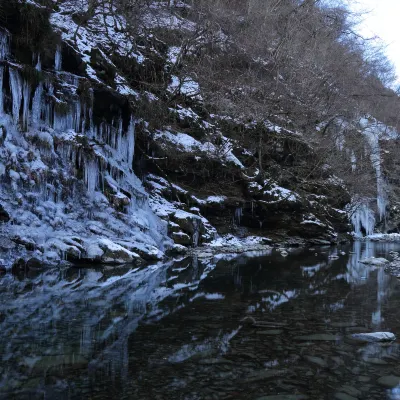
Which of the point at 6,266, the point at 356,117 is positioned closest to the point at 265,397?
the point at 6,266

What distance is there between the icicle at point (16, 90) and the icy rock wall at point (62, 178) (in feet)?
0.08

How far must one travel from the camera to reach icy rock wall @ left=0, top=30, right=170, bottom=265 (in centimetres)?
888

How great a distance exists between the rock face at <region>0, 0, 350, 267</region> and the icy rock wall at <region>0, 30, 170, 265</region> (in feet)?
0.11

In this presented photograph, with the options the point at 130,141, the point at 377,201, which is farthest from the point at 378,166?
the point at 130,141

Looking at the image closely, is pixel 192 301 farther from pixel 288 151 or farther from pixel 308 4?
pixel 288 151

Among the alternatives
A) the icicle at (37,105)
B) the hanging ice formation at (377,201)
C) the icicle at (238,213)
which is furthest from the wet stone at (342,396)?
the hanging ice formation at (377,201)

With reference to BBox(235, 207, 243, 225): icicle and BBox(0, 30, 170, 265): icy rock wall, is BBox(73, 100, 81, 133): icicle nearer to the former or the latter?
BBox(0, 30, 170, 265): icy rock wall

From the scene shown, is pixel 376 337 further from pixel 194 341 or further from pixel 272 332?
pixel 194 341

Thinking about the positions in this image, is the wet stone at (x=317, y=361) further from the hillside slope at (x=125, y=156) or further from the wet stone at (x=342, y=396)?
the hillside slope at (x=125, y=156)

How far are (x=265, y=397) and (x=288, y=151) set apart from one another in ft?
63.6

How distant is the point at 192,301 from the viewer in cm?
512

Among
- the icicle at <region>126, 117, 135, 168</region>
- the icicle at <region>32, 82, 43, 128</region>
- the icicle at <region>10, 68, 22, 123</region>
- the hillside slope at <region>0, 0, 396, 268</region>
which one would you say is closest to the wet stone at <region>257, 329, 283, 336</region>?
the hillside slope at <region>0, 0, 396, 268</region>

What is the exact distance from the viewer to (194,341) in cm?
336

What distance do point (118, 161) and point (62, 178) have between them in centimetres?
319
